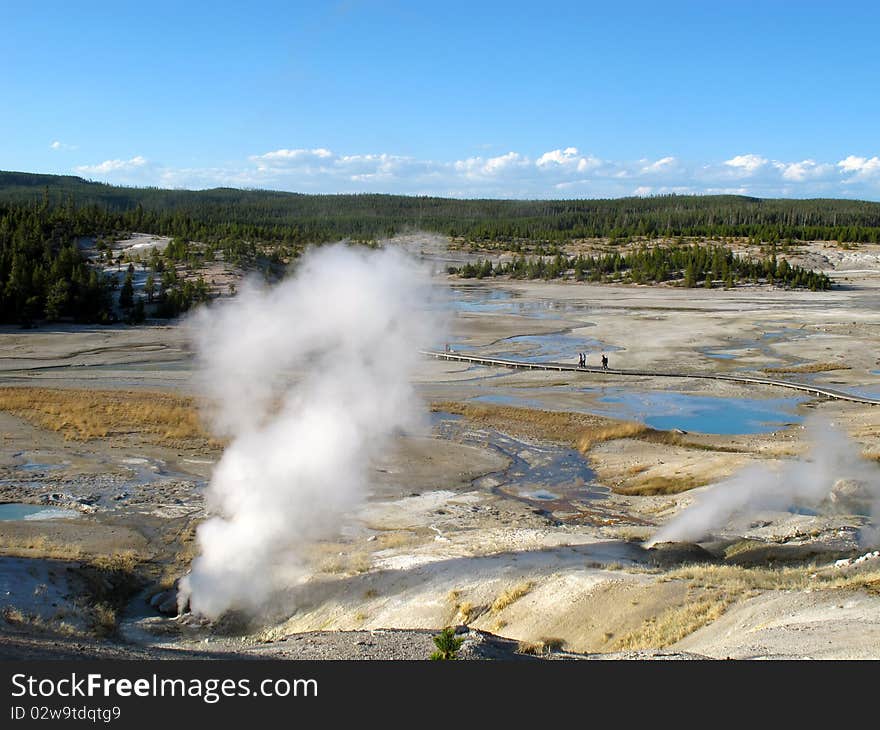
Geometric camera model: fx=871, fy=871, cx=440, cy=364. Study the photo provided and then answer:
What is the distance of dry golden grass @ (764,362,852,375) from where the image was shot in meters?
45.4

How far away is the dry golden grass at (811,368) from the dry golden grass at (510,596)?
33731 millimetres

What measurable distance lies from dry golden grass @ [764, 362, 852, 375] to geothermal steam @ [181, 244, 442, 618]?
65.4 feet

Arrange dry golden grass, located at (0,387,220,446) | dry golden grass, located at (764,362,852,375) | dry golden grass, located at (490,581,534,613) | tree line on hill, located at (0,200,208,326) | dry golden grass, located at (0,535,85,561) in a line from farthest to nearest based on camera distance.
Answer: tree line on hill, located at (0,200,208,326), dry golden grass, located at (764,362,852,375), dry golden grass, located at (0,387,220,446), dry golden grass, located at (0,535,85,561), dry golden grass, located at (490,581,534,613)

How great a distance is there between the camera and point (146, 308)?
70.6 metres

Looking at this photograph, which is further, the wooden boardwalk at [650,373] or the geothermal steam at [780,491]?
the wooden boardwalk at [650,373]

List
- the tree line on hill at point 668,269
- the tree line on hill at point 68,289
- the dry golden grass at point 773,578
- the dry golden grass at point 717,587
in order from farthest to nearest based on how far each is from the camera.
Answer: the tree line on hill at point 668,269 < the tree line on hill at point 68,289 < the dry golden grass at point 773,578 < the dry golden grass at point 717,587

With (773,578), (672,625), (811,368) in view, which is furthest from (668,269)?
(672,625)

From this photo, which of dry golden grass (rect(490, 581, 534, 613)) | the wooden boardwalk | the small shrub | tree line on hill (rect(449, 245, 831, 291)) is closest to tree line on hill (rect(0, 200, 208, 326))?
the wooden boardwalk

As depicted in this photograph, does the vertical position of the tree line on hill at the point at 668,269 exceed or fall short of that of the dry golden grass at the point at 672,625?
it exceeds it

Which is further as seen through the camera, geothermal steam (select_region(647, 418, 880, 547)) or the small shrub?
geothermal steam (select_region(647, 418, 880, 547))

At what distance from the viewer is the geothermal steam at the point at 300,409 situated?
17.5 meters

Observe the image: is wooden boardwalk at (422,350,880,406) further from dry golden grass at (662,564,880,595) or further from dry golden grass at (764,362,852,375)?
dry golden grass at (662,564,880,595)

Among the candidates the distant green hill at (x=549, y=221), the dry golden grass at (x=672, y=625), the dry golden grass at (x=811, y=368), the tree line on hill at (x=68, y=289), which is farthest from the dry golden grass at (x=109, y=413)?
the distant green hill at (x=549, y=221)

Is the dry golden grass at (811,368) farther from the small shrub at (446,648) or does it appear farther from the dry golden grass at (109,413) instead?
the small shrub at (446,648)
